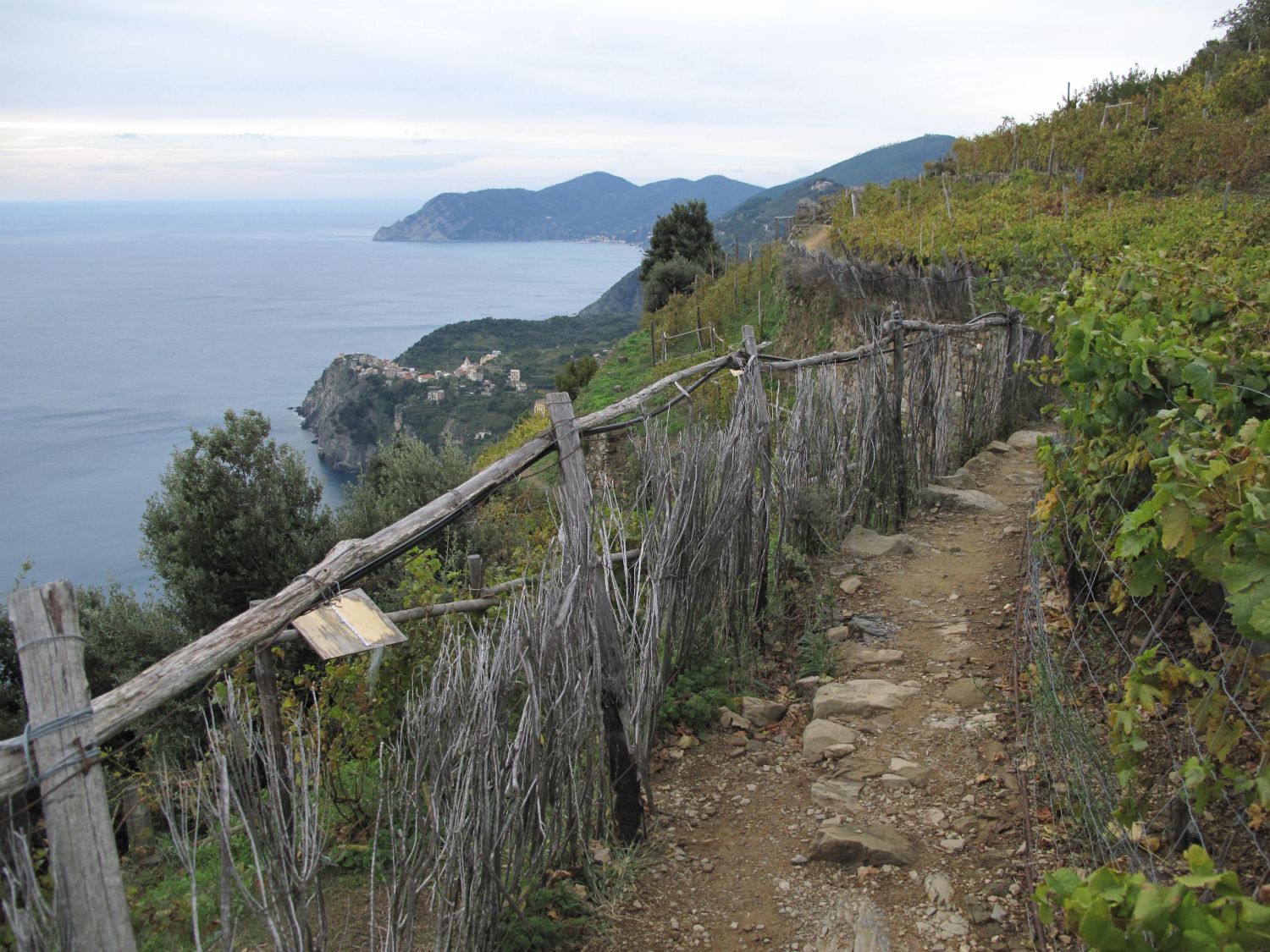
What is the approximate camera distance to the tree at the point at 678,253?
33.9 meters

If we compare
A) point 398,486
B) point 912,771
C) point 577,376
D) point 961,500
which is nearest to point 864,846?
point 912,771

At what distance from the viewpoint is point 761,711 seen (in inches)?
150

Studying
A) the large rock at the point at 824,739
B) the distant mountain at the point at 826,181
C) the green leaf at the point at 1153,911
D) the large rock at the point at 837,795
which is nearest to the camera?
the green leaf at the point at 1153,911

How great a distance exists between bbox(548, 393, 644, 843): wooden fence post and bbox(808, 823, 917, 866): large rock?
1.98ft

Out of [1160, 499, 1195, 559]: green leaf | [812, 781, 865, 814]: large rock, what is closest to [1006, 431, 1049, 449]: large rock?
[812, 781, 865, 814]: large rock

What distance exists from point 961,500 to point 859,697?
2.81 metres

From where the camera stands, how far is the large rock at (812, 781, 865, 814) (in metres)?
3.10

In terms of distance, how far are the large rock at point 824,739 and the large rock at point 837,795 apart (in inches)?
7.6

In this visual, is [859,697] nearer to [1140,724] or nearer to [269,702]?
[1140,724]

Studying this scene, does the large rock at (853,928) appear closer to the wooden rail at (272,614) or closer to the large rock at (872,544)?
the wooden rail at (272,614)

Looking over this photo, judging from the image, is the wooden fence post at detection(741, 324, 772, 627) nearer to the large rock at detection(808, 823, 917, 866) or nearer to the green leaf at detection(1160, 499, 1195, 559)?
the large rock at detection(808, 823, 917, 866)

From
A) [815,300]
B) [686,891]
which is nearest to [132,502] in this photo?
[815,300]

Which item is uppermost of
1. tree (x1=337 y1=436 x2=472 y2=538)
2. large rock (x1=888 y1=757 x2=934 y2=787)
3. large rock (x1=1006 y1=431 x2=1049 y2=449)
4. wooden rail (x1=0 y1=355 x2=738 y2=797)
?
wooden rail (x1=0 y1=355 x2=738 y2=797)

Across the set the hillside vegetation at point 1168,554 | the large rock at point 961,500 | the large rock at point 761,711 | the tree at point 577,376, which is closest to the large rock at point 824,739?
the large rock at point 761,711
